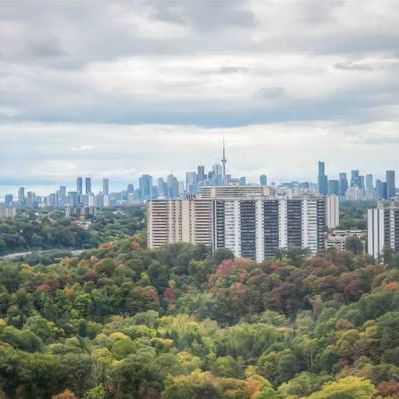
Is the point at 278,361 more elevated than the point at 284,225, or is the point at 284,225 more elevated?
the point at 284,225

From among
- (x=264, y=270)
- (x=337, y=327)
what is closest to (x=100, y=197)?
(x=264, y=270)

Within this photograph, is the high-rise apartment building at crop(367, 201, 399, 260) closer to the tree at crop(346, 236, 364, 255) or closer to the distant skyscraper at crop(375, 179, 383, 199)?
the tree at crop(346, 236, 364, 255)

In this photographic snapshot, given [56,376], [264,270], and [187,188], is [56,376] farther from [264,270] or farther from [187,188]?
[187,188]

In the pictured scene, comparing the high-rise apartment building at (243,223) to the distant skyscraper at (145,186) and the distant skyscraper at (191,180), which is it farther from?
the distant skyscraper at (145,186)

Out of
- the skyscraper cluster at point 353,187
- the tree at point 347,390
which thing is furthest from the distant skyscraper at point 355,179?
the tree at point 347,390

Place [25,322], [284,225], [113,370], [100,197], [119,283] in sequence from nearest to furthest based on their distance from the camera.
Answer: [113,370], [25,322], [119,283], [284,225], [100,197]
